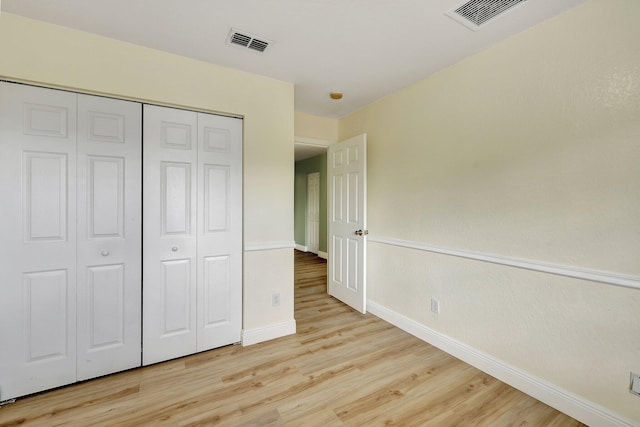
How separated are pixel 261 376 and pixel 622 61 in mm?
2951

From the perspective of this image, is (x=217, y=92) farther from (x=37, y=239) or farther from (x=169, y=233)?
(x=37, y=239)

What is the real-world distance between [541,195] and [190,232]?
8.47 ft

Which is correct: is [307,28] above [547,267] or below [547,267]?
above

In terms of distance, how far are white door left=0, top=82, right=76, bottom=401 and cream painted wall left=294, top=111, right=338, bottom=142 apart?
7.13 feet

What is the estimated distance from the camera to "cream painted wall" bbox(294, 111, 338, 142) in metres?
3.42

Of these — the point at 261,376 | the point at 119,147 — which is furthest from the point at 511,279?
the point at 119,147

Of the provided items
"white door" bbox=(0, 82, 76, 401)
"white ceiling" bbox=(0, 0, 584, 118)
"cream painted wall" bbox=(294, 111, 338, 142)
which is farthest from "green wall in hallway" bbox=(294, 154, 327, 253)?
"white door" bbox=(0, 82, 76, 401)

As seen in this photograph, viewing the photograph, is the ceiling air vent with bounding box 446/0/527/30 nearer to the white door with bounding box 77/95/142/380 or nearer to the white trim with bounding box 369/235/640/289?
the white trim with bounding box 369/235/640/289

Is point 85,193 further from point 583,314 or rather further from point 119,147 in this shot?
point 583,314

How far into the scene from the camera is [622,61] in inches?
57.0

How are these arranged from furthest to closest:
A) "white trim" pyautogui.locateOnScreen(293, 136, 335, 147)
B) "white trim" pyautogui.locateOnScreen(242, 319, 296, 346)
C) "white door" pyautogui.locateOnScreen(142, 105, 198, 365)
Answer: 1. "white trim" pyautogui.locateOnScreen(293, 136, 335, 147)
2. "white trim" pyautogui.locateOnScreen(242, 319, 296, 346)
3. "white door" pyautogui.locateOnScreen(142, 105, 198, 365)

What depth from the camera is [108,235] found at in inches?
76.3

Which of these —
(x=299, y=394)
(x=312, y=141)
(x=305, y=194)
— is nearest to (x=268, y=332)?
(x=299, y=394)

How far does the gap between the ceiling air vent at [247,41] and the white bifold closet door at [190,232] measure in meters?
0.61
